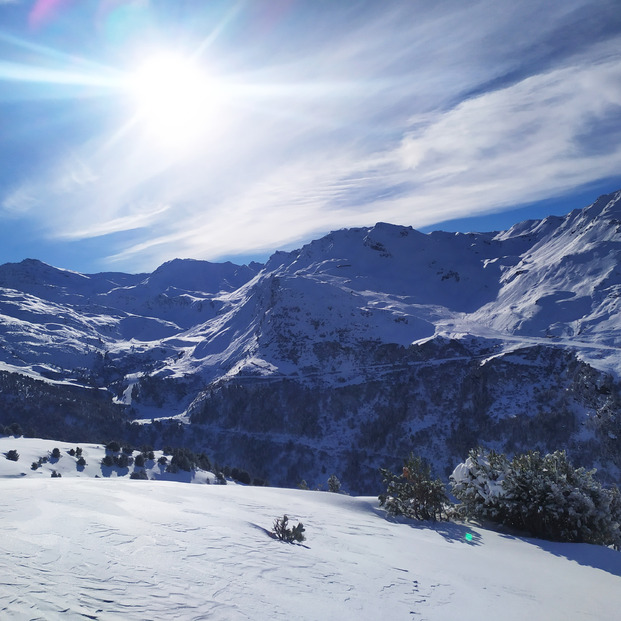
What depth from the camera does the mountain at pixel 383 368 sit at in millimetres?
75250

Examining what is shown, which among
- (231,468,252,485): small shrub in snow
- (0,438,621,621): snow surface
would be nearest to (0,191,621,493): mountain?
(231,468,252,485): small shrub in snow

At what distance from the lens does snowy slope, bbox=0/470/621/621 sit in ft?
14.2

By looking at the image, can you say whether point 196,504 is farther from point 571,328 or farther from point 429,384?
point 571,328

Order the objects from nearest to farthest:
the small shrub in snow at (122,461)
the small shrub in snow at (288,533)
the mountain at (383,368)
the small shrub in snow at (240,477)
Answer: the small shrub in snow at (288,533), the small shrub in snow at (122,461), the small shrub in snow at (240,477), the mountain at (383,368)

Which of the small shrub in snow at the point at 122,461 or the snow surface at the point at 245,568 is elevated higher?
the snow surface at the point at 245,568

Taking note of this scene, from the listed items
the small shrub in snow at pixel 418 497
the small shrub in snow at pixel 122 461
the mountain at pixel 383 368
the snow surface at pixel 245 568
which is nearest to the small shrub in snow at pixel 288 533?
the snow surface at pixel 245 568

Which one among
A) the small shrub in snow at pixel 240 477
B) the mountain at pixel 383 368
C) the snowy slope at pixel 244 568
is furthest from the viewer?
the mountain at pixel 383 368

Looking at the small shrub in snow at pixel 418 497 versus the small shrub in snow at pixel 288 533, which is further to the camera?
the small shrub in snow at pixel 418 497

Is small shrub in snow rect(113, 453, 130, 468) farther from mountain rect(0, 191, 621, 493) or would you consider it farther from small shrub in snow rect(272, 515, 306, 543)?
mountain rect(0, 191, 621, 493)

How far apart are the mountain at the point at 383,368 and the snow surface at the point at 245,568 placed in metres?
55.7

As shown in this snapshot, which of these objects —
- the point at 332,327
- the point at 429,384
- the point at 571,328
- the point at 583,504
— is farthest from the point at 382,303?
the point at 583,504

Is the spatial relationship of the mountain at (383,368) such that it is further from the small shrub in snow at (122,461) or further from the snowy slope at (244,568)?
the snowy slope at (244,568)

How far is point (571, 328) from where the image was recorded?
9169cm

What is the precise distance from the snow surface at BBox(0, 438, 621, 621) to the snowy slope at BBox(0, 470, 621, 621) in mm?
20
